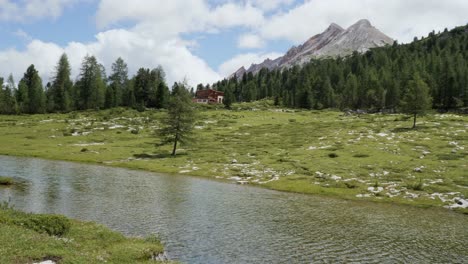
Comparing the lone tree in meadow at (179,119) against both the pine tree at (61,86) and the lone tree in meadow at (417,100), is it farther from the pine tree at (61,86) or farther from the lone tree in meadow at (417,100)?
the pine tree at (61,86)

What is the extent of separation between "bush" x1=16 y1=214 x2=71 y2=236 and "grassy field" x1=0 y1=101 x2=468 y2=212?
128 ft

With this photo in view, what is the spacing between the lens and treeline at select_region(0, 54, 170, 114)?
170 meters

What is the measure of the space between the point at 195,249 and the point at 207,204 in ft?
52.7

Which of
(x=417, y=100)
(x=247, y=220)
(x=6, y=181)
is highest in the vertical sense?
(x=417, y=100)

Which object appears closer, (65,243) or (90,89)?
(65,243)

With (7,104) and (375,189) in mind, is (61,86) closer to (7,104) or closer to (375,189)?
(7,104)

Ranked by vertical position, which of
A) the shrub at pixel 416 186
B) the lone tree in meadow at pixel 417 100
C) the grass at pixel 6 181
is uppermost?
the lone tree in meadow at pixel 417 100

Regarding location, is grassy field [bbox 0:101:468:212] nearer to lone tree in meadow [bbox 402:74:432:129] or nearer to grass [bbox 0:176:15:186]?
lone tree in meadow [bbox 402:74:432:129]

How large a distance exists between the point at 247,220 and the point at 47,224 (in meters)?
17.8

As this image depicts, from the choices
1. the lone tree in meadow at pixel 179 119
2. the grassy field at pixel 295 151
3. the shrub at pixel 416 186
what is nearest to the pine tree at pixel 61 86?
the grassy field at pixel 295 151

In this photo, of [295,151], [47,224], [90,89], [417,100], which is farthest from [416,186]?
[90,89]

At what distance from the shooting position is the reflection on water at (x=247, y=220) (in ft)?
91.9

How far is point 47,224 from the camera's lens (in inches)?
992

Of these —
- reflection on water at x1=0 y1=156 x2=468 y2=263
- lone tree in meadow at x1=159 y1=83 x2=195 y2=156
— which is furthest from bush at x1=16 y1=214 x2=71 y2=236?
lone tree in meadow at x1=159 y1=83 x2=195 y2=156
